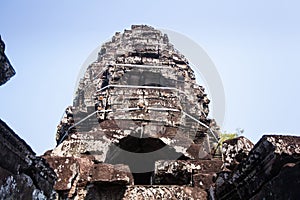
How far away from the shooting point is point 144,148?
625cm

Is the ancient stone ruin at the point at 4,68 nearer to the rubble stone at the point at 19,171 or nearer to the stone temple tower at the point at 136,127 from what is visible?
the rubble stone at the point at 19,171

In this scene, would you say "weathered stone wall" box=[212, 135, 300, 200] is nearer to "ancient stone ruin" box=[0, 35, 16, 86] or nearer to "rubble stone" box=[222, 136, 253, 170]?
"rubble stone" box=[222, 136, 253, 170]

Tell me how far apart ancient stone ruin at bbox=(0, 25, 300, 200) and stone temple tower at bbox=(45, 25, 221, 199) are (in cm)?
1

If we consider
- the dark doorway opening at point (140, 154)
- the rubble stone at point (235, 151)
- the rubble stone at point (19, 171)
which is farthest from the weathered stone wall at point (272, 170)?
the dark doorway opening at point (140, 154)

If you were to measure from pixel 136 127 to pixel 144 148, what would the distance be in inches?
16.5

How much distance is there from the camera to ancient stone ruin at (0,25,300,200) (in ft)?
7.16

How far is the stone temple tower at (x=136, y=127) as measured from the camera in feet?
13.8

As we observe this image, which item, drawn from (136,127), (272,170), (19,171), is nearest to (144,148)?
(136,127)

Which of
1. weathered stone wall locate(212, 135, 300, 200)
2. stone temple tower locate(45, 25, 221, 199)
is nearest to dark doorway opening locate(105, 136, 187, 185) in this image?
stone temple tower locate(45, 25, 221, 199)

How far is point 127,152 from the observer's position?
623cm

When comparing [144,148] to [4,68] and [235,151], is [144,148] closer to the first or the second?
[235,151]

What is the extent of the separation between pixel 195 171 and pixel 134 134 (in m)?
1.65

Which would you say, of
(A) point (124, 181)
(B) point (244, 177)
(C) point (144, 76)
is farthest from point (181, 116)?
(B) point (244, 177)

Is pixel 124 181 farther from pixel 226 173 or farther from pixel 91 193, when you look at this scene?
pixel 226 173
